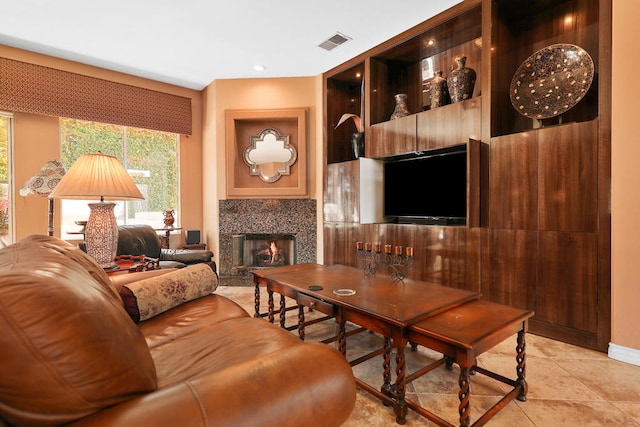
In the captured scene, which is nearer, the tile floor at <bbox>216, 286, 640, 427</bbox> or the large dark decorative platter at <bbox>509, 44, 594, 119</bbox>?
the tile floor at <bbox>216, 286, 640, 427</bbox>

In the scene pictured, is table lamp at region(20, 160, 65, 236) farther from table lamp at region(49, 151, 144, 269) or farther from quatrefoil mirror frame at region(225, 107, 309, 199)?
quatrefoil mirror frame at region(225, 107, 309, 199)

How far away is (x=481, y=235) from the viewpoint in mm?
2893

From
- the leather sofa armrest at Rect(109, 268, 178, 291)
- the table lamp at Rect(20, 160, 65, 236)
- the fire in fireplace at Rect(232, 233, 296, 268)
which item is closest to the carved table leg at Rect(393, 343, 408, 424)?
the leather sofa armrest at Rect(109, 268, 178, 291)

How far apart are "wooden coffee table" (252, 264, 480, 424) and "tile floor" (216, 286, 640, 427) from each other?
18 centimetres

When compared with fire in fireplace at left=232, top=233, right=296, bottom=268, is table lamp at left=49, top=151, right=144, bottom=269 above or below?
above

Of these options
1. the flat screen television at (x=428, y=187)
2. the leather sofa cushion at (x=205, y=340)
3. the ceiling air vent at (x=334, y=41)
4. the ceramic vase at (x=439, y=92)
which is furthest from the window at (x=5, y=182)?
the ceramic vase at (x=439, y=92)

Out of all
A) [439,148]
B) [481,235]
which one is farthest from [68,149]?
[481,235]

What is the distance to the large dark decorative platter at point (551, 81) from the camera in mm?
2529

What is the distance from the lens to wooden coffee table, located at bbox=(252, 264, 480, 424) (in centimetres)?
156

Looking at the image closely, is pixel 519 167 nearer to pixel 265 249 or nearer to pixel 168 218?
pixel 265 249

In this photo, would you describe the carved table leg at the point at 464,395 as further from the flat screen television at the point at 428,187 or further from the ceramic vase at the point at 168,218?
the ceramic vase at the point at 168,218

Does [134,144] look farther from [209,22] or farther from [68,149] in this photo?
[209,22]

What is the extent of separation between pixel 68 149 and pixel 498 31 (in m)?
5.13

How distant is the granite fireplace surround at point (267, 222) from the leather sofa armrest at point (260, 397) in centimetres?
374
